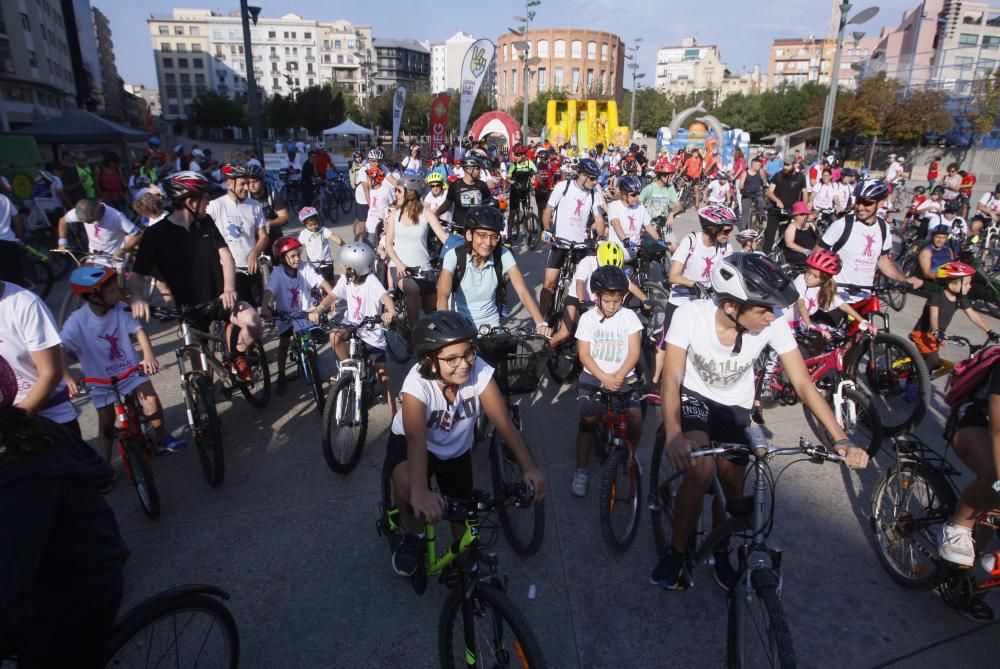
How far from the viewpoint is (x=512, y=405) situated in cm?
420

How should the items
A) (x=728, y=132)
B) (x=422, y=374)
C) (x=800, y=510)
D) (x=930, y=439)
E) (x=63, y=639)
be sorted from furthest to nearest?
(x=728, y=132) → (x=930, y=439) → (x=800, y=510) → (x=422, y=374) → (x=63, y=639)

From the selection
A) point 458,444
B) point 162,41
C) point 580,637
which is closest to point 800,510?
point 580,637

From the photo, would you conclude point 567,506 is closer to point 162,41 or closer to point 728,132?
point 728,132

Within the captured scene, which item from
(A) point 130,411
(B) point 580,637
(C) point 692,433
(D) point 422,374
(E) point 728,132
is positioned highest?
(E) point 728,132

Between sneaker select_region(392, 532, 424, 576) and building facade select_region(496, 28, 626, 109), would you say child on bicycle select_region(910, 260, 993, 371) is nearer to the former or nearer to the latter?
sneaker select_region(392, 532, 424, 576)

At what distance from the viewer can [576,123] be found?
34.7 meters

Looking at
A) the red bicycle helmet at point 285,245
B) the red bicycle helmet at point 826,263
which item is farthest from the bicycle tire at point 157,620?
the red bicycle helmet at point 826,263

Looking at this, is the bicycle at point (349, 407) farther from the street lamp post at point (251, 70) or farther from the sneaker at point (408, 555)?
the street lamp post at point (251, 70)

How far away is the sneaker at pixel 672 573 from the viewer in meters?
3.19

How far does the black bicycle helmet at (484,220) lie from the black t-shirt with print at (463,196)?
4.12 metres

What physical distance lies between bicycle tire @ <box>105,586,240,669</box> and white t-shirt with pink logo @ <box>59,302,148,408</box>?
2.32 meters

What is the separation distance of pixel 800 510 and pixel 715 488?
67.6 inches

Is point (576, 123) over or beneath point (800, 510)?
over

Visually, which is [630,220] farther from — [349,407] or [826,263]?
[349,407]
